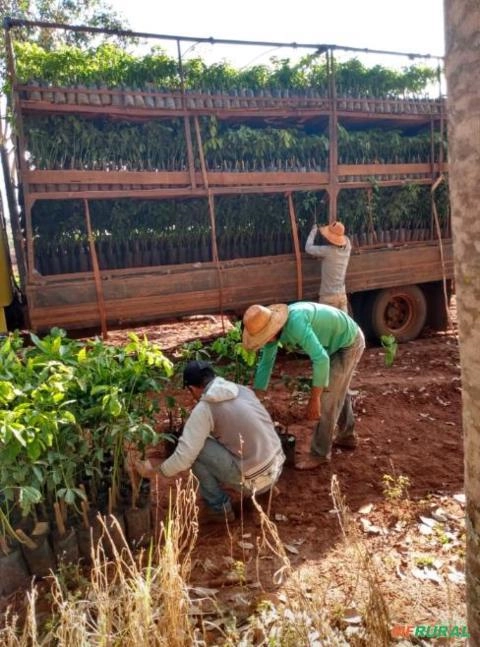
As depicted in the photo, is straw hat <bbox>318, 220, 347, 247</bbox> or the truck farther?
straw hat <bbox>318, 220, 347, 247</bbox>

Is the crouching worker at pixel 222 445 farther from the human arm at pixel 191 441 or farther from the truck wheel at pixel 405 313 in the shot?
the truck wheel at pixel 405 313

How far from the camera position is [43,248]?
22.3ft

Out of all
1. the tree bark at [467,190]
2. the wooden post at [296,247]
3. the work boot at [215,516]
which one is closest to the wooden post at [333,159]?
the wooden post at [296,247]

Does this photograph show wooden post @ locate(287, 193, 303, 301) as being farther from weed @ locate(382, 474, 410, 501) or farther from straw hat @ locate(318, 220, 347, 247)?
weed @ locate(382, 474, 410, 501)

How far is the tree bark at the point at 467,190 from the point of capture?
1.48 metres

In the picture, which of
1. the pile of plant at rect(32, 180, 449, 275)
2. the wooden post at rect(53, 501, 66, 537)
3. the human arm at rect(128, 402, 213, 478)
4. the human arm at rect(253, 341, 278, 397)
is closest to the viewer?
the wooden post at rect(53, 501, 66, 537)

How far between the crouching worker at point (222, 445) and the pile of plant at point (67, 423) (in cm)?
30

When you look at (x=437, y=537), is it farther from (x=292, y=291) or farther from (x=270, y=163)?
(x=270, y=163)

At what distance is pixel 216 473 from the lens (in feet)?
12.2

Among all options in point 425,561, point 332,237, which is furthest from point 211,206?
point 425,561

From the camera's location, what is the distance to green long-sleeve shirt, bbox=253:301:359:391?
13.2ft

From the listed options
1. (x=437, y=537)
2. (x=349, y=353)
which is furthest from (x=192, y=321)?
(x=437, y=537)

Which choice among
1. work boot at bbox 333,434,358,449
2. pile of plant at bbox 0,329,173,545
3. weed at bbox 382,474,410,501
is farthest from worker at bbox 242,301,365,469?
pile of plant at bbox 0,329,173,545

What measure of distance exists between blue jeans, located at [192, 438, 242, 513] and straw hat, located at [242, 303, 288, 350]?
818 mm
